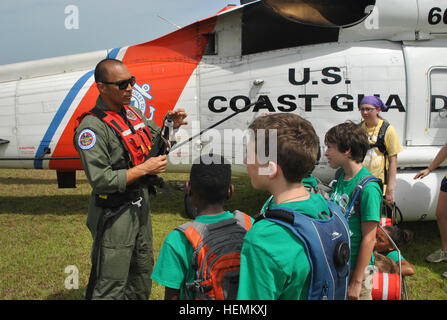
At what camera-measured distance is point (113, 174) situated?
7.13ft

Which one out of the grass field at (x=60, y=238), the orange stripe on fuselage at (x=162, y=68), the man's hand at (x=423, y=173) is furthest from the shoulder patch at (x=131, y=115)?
the man's hand at (x=423, y=173)

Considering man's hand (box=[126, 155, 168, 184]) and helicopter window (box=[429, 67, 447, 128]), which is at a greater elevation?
helicopter window (box=[429, 67, 447, 128])

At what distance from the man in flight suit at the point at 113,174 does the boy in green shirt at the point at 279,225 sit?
3.64 ft

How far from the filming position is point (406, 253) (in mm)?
4180

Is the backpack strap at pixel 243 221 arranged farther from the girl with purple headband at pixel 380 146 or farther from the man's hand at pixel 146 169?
the girl with purple headband at pixel 380 146

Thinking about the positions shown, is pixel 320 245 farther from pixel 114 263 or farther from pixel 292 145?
pixel 114 263

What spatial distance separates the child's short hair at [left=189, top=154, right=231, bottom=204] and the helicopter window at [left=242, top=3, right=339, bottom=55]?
3639 millimetres

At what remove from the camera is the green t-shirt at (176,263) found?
4.73 ft

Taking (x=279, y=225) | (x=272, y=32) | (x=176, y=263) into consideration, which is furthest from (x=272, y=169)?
(x=272, y=32)

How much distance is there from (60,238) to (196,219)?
3.83 m

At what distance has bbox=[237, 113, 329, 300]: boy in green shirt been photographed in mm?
1135

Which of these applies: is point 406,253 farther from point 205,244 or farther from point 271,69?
point 205,244

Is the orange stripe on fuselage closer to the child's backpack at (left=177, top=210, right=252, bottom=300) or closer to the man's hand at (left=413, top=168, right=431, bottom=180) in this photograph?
the man's hand at (left=413, top=168, right=431, bottom=180)

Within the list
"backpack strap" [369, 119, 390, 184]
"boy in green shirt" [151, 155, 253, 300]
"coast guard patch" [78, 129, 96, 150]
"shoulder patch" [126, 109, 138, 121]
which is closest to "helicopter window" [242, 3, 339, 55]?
"backpack strap" [369, 119, 390, 184]
